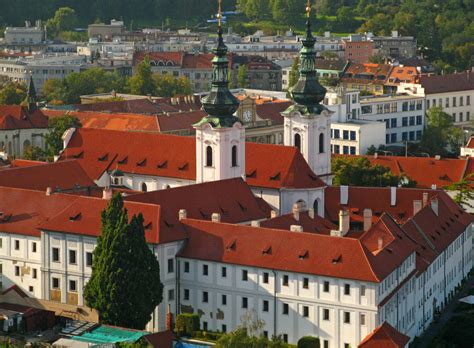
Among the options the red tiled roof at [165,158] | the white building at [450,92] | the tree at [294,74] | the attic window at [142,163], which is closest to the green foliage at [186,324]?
the red tiled roof at [165,158]

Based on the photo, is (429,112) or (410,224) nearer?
(410,224)

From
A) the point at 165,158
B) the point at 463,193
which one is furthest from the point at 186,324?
the point at 463,193

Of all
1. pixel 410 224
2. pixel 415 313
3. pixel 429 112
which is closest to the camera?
pixel 415 313

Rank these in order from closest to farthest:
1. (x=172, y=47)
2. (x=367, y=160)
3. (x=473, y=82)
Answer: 1. (x=367, y=160)
2. (x=473, y=82)
3. (x=172, y=47)

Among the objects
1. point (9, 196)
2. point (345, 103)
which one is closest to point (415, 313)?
point (9, 196)

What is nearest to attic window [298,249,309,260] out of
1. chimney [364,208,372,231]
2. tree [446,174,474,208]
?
chimney [364,208,372,231]

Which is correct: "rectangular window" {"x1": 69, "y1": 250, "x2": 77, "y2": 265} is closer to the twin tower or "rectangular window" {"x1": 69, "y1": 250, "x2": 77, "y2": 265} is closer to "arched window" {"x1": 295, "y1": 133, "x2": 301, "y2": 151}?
the twin tower

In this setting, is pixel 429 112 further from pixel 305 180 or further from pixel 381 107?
pixel 305 180

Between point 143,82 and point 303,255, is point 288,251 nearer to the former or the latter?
point 303,255
